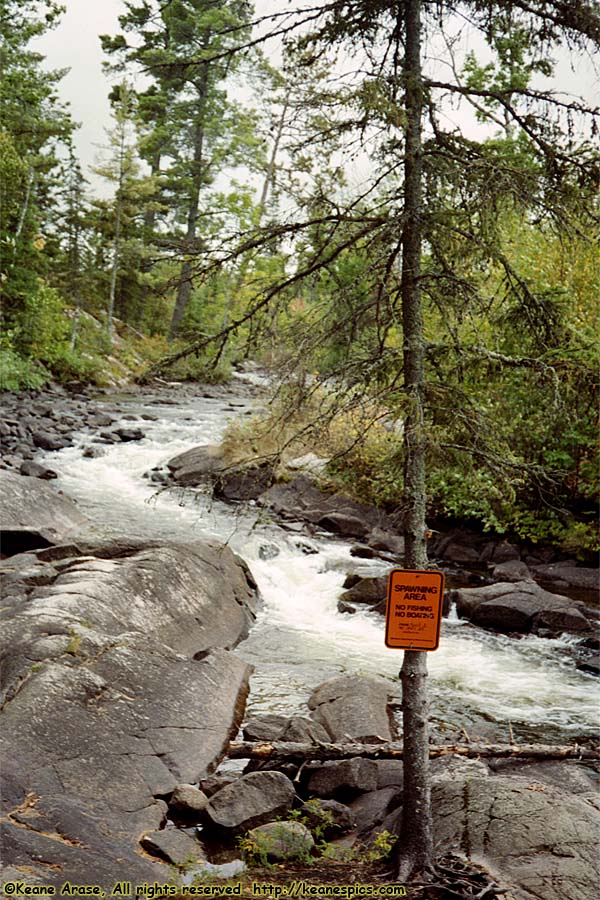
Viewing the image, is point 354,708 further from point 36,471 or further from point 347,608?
point 36,471

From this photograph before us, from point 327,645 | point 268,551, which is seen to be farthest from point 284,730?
point 268,551

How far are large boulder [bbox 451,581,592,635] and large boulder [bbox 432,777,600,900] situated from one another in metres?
5.79

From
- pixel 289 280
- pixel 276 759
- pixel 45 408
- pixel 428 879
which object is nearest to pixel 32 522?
pixel 276 759

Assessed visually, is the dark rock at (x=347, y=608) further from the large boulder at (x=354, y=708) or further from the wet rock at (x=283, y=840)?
the wet rock at (x=283, y=840)

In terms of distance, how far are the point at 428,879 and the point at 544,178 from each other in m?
4.85

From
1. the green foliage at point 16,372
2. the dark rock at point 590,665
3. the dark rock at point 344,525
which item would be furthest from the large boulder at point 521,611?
the green foliage at point 16,372

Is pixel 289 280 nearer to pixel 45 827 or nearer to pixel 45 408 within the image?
pixel 45 827

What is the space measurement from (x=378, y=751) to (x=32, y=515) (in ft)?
23.7

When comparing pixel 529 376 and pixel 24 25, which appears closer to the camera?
pixel 529 376

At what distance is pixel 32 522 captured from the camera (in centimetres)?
1154

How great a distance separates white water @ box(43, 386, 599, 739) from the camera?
→ 8625mm

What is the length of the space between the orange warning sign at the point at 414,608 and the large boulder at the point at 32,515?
24.4 feet

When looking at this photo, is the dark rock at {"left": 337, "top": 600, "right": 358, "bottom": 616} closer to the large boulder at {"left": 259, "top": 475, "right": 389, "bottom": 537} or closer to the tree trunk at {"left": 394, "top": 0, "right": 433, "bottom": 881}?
the large boulder at {"left": 259, "top": 475, "right": 389, "bottom": 537}

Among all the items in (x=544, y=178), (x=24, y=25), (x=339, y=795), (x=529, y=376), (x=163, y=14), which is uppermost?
(x=24, y=25)
